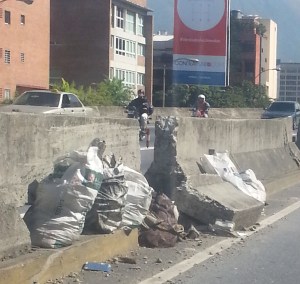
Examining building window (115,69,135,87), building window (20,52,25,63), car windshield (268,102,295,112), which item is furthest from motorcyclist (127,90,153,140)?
building window (115,69,135,87)

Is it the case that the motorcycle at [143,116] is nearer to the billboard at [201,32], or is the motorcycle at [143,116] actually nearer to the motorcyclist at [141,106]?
the motorcyclist at [141,106]

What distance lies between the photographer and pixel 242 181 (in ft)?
42.5

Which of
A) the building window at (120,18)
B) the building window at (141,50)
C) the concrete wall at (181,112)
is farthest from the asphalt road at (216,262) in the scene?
the building window at (141,50)

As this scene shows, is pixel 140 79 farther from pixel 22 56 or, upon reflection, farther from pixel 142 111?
pixel 142 111

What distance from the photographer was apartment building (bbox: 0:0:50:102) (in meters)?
59.2

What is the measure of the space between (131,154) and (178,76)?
373 inches

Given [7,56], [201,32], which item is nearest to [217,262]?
[201,32]

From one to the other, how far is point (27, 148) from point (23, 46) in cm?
5483

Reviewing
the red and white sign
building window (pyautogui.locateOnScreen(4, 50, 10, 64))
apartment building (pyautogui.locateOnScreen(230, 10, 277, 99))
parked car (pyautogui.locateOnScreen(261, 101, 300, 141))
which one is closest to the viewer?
the red and white sign

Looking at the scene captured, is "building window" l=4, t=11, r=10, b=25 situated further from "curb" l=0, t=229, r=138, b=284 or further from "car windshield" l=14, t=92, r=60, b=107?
"curb" l=0, t=229, r=138, b=284

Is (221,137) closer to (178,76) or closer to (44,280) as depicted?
(178,76)

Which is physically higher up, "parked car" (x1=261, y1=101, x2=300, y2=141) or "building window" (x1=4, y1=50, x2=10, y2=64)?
"building window" (x1=4, y1=50, x2=10, y2=64)

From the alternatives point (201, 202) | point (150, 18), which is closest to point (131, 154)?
point (201, 202)

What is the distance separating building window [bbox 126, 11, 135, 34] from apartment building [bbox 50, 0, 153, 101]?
Answer: 11 cm
